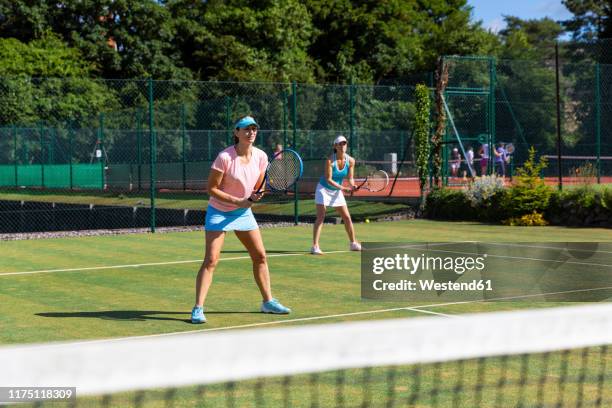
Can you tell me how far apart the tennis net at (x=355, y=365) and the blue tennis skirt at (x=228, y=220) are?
2.23 meters

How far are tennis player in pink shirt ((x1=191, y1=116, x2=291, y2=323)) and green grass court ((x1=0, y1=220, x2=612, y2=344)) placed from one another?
0.50m

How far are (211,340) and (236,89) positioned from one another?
113 feet

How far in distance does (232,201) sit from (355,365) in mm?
4654

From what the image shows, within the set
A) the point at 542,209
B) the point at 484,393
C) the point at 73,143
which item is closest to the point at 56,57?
the point at 73,143

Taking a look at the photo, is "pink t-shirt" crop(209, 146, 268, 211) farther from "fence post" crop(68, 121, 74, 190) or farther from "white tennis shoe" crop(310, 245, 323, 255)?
"fence post" crop(68, 121, 74, 190)

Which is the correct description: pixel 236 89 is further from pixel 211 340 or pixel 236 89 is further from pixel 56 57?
pixel 211 340

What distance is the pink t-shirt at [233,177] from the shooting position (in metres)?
8.26

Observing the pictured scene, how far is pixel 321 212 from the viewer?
13.5m

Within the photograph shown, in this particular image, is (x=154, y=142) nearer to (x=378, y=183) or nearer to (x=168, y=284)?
(x=378, y=183)

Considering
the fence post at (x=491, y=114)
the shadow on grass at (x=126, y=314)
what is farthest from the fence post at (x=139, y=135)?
the shadow on grass at (x=126, y=314)

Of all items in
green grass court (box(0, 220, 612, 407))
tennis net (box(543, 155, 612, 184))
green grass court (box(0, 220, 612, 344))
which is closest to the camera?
green grass court (box(0, 220, 612, 407))

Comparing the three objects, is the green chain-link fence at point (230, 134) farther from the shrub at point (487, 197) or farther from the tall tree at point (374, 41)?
the tall tree at point (374, 41)

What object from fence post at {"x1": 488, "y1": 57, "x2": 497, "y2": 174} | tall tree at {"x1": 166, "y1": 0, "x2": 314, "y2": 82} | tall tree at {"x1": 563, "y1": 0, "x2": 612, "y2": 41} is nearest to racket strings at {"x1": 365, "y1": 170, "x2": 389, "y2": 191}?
fence post at {"x1": 488, "y1": 57, "x2": 497, "y2": 174}

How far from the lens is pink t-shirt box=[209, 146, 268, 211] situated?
826 centimetres
